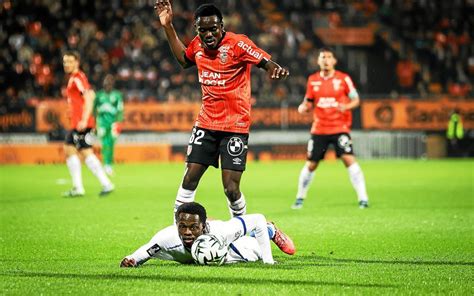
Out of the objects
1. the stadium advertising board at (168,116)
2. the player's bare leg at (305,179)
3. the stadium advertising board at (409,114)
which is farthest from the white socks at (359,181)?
the stadium advertising board at (409,114)

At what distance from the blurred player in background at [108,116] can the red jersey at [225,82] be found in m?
15.1

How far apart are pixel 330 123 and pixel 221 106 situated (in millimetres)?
6167

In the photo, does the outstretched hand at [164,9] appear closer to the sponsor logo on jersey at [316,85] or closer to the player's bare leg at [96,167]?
the sponsor logo on jersey at [316,85]

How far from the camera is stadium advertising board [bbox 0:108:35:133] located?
2903 cm

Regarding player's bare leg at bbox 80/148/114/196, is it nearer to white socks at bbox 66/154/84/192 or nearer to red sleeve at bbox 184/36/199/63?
white socks at bbox 66/154/84/192

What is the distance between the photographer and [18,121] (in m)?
29.2

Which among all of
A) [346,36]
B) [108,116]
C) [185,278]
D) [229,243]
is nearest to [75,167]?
[108,116]

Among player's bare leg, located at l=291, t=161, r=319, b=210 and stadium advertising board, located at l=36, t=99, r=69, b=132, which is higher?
stadium advertising board, located at l=36, t=99, r=69, b=132

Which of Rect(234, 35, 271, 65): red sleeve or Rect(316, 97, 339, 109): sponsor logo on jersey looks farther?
Rect(316, 97, 339, 109): sponsor logo on jersey

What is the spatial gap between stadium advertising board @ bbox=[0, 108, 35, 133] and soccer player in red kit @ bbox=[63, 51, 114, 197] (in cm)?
1138

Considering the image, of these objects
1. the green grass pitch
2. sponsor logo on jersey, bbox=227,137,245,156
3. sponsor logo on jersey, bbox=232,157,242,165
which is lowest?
the green grass pitch

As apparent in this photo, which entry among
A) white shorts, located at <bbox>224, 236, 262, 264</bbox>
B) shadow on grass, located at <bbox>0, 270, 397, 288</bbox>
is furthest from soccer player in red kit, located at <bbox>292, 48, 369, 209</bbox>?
shadow on grass, located at <bbox>0, 270, 397, 288</bbox>

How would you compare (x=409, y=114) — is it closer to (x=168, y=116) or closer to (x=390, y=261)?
(x=168, y=116)

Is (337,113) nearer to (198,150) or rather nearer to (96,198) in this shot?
(96,198)
